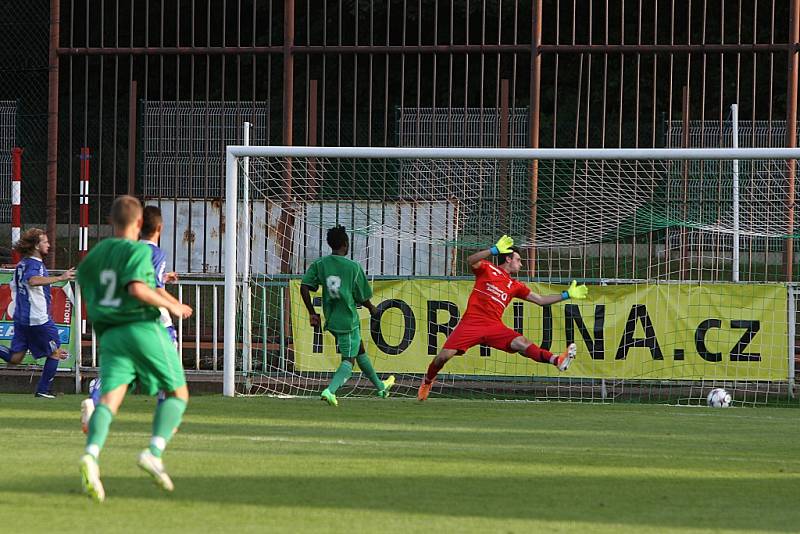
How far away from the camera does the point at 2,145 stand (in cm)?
2273

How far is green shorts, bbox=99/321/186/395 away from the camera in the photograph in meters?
6.89

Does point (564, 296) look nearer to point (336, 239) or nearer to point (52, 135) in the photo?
point (336, 239)

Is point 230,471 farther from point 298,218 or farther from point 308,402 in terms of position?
point 298,218

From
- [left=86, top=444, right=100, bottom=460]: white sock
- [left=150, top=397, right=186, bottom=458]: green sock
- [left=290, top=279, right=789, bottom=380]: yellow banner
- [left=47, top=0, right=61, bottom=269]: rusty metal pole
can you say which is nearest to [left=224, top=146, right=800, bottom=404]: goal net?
[left=290, top=279, right=789, bottom=380]: yellow banner

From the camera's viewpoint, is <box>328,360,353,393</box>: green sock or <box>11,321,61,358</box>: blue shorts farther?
<box>11,321,61,358</box>: blue shorts

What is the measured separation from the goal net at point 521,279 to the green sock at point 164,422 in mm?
6364

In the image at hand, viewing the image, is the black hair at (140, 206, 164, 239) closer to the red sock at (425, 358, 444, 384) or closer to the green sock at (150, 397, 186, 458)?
the green sock at (150, 397, 186, 458)

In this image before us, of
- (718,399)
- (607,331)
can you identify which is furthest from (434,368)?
(718,399)

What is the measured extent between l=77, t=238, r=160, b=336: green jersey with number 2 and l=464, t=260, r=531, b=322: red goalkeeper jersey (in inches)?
251

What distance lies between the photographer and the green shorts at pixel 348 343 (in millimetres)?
12578

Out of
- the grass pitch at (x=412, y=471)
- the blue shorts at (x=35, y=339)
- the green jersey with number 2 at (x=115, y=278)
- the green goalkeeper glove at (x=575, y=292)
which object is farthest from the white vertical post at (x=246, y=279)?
the green jersey with number 2 at (x=115, y=278)

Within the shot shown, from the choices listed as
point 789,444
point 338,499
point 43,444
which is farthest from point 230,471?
point 789,444

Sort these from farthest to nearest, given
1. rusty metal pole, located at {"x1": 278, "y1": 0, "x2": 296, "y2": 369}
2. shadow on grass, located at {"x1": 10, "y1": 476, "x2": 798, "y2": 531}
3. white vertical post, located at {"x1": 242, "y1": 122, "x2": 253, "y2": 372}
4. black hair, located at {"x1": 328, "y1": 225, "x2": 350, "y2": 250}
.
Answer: rusty metal pole, located at {"x1": 278, "y1": 0, "x2": 296, "y2": 369} < white vertical post, located at {"x1": 242, "y1": 122, "x2": 253, "y2": 372} < black hair, located at {"x1": 328, "y1": 225, "x2": 350, "y2": 250} < shadow on grass, located at {"x1": 10, "y1": 476, "x2": 798, "y2": 531}

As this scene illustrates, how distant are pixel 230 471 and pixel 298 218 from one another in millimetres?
7437
